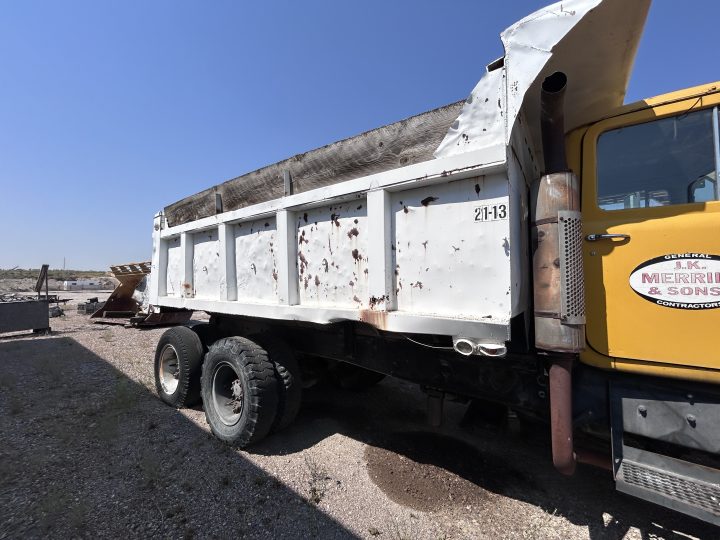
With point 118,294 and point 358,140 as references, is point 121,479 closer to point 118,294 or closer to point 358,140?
point 358,140

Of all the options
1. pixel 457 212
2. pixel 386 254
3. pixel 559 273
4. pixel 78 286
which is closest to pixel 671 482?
pixel 559 273

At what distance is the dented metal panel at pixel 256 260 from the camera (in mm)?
3215

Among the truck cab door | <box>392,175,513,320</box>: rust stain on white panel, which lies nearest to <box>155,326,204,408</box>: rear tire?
<box>392,175,513,320</box>: rust stain on white panel

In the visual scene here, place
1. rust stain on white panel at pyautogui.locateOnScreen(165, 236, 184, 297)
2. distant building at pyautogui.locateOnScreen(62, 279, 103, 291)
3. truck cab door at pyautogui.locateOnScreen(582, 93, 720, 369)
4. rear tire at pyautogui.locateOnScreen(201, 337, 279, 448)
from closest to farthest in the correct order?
truck cab door at pyautogui.locateOnScreen(582, 93, 720, 369)
rear tire at pyautogui.locateOnScreen(201, 337, 279, 448)
rust stain on white panel at pyautogui.locateOnScreen(165, 236, 184, 297)
distant building at pyautogui.locateOnScreen(62, 279, 103, 291)

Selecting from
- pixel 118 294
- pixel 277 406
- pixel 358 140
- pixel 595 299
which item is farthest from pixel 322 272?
pixel 118 294

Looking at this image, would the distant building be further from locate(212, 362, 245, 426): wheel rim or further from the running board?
the running board

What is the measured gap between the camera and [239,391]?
135 inches

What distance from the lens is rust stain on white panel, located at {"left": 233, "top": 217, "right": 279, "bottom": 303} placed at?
3.21m

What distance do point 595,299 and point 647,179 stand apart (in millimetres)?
796

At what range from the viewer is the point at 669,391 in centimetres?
196

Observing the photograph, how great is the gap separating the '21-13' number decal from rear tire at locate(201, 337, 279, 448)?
7.57ft

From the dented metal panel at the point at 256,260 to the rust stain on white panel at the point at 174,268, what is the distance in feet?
3.93

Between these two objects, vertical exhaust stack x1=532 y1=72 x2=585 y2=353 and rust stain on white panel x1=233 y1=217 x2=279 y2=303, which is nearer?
vertical exhaust stack x1=532 y1=72 x2=585 y2=353

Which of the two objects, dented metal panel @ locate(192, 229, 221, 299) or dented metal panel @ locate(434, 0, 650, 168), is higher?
dented metal panel @ locate(434, 0, 650, 168)
